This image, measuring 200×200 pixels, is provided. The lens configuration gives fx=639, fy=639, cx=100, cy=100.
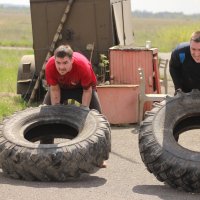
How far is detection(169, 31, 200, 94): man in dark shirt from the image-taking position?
7.16 metres

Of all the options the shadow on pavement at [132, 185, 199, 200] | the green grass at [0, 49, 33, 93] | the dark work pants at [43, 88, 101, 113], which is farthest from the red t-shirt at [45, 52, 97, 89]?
the green grass at [0, 49, 33, 93]

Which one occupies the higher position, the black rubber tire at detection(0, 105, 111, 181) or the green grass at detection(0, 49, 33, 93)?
the black rubber tire at detection(0, 105, 111, 181)

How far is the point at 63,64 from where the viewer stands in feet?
23.7

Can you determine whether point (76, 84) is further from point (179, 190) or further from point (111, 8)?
point (111, 8)

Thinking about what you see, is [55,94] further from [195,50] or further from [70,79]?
[195,50]

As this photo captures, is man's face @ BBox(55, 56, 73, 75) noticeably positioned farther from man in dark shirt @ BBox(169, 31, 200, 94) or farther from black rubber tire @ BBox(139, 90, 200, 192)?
man in dark shirt @ BBox(169, 31, 200, 94)

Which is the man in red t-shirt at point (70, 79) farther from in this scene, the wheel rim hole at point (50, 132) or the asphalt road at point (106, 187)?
the asphalt road at point (106, 187)

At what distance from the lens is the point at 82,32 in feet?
44.8

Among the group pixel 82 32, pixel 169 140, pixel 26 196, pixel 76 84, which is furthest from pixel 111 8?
pixel 26 196

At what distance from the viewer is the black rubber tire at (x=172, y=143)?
6.28 m

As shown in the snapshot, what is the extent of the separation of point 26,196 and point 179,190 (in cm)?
156

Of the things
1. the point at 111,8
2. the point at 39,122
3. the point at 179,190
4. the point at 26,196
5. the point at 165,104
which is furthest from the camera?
the point at 111,8

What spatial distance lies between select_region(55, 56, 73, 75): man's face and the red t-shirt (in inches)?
8.0

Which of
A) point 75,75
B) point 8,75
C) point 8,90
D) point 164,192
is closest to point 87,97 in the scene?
point 75,75
